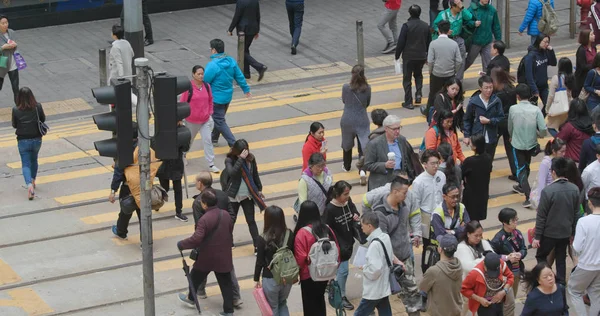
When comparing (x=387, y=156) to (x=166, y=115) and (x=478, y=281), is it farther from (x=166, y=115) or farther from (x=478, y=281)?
(x=166, y=115)

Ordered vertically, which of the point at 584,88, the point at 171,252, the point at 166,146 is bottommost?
the point at 171,252

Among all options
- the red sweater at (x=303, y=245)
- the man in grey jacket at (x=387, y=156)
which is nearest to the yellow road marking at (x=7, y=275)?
the red sweater at (x=303, y=245)

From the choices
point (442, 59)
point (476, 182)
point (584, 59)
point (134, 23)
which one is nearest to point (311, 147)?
point (476, 182)

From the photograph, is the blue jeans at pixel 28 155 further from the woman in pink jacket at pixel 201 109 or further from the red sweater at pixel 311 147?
the red sweater at pixel 311 147

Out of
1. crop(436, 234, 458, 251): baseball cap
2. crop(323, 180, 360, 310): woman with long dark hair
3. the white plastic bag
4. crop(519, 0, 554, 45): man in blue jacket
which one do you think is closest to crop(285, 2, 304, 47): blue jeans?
the white plastic bag

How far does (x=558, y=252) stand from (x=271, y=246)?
336 centimetres

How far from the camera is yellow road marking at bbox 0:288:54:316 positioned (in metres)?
13.5

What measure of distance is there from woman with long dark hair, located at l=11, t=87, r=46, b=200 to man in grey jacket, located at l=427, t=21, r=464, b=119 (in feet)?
19.9

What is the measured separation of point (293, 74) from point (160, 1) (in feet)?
17.1

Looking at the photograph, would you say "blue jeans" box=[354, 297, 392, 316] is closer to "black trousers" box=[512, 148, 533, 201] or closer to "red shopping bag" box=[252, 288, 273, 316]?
"red shopping bag" box=[252, 288, 273, 316]

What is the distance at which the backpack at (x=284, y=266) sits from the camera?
483 inches

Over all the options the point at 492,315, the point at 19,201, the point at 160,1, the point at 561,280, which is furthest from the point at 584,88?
the point at 160,1

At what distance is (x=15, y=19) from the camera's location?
995 inches

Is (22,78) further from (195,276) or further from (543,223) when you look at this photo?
(543,223)
